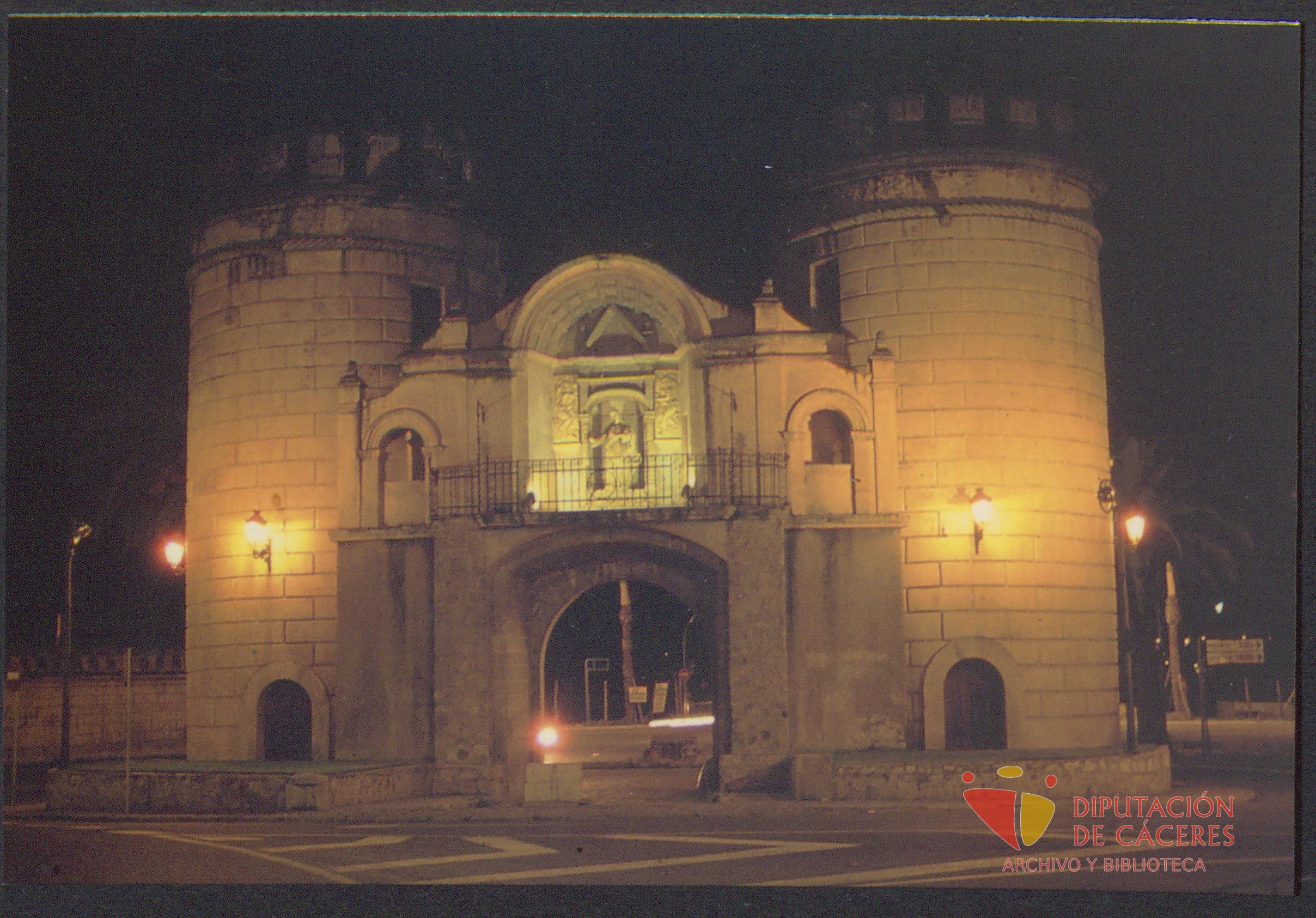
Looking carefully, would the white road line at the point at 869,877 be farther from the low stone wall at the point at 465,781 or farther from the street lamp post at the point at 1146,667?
the street lamp post at the point at 1146,667

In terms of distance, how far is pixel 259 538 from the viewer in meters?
22.2

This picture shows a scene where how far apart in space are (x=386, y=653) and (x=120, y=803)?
12.5ft

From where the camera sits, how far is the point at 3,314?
52.3 ft

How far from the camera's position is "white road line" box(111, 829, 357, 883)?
1460 cm

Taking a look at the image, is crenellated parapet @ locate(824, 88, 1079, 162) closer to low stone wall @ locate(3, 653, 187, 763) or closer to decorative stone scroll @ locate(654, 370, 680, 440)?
decorative stone scroll @ locate(654, 370, 680, 440)

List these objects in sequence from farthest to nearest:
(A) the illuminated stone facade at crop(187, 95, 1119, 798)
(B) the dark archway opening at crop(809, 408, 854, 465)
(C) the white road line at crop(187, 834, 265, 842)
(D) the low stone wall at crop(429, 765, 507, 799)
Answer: (B) the dark archway opening at crop(809, 408, 854, 465)
(A) the illuminated stone facade at crop(187, 95, 1119, 798)
(D) the low stone wall at crop(429, 765, 507, 799)
(C) the white road line at crop(187, 834, 265, 842)

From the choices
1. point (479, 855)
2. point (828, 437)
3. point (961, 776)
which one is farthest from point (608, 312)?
point (479, 855)

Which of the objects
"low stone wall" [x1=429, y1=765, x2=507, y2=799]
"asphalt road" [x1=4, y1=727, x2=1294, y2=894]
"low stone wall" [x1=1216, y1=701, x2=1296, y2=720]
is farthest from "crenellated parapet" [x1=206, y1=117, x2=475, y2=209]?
"low stone wall" [x1=1216, y1=701, x2=1296, y2=720]

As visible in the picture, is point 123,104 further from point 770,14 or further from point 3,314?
point 770,14

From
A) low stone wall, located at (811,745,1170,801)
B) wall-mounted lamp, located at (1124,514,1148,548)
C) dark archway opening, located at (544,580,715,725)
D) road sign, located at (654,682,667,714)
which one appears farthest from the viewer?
dark archway opening, located at (544,580,715,725)

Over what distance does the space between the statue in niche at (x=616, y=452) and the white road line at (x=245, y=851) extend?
7219mm

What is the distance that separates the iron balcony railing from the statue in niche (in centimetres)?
1

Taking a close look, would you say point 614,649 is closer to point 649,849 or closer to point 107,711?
point 107,711

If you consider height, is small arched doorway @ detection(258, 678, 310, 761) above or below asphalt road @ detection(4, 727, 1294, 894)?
A: above
